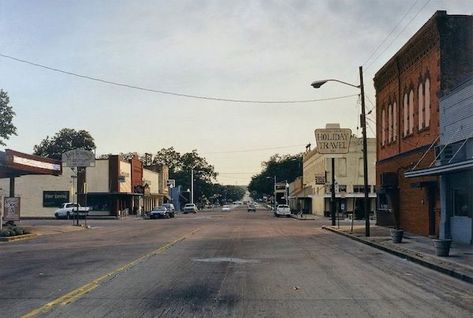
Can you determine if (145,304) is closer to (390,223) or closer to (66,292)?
(66,292)

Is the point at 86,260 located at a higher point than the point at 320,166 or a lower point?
lower

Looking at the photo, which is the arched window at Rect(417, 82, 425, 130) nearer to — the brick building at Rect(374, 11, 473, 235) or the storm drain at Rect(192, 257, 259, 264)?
the brick building at Rect(374, 11, 473, 235)

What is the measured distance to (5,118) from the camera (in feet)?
191

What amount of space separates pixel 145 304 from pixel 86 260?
27.1 ft

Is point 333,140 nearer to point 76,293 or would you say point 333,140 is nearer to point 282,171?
point 76,293

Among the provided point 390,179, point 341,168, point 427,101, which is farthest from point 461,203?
point 341,168

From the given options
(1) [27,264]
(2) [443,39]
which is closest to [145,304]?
(1) [27,264]

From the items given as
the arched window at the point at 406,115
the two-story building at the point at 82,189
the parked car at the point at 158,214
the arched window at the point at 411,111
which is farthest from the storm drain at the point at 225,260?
the two-story building at the point at 82,189

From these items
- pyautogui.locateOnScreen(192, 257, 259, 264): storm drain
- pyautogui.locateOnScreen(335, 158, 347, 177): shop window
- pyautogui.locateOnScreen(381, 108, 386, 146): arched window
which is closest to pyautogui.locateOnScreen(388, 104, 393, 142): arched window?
pyautogui.locateOnScreen(381, 108, 386, 146): arched window

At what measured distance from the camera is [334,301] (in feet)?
34.8

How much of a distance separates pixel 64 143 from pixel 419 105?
11688cm

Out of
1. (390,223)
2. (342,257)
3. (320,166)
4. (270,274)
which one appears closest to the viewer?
(270,274)

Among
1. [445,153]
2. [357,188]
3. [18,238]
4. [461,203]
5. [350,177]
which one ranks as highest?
[350,177]

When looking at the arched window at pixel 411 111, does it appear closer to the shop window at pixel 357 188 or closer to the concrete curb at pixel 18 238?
the concrete curb at pixel 18 238
